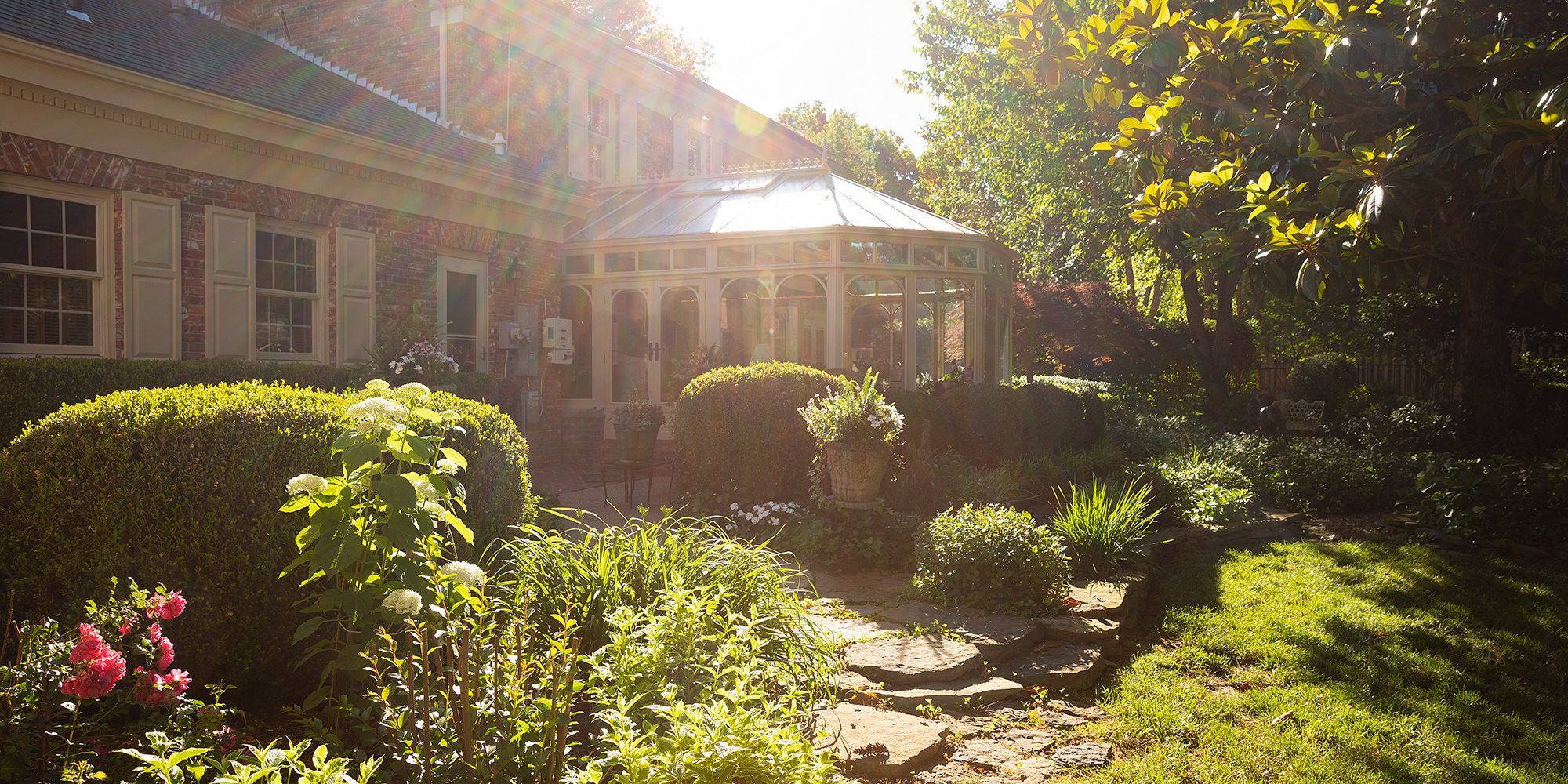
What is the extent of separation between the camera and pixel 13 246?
311 inches

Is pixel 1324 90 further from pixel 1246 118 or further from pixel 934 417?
pixel 934 417

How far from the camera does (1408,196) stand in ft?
20.9

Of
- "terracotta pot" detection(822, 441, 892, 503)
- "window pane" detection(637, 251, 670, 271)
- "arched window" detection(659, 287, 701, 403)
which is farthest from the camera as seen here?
Result: "window pane" detection(637, 251, 670, 271)

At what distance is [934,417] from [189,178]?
7682 millimetres

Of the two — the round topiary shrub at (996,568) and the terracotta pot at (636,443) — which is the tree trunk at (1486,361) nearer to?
the round topiary shrub at (996,568)

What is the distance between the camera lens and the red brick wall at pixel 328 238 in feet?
27.0

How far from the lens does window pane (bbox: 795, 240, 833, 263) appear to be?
1319 centimetres

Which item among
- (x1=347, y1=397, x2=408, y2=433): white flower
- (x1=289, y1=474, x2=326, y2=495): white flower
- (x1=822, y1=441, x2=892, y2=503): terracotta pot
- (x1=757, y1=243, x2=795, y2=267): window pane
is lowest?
(x1=822, y1=441, x2=892, y2=503): terracotta pot

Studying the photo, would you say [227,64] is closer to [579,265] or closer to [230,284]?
[230,284]

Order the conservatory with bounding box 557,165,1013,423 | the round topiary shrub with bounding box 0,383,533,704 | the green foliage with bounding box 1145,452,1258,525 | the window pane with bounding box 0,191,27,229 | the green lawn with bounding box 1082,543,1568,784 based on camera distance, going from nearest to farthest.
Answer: the round topiary shrub with bounding box 0,383,533,704, the green lawn with bounding box 1082,543,1568,784, the window pane with bounding box 0,191,27,229, the green foliage with bounding box 1145,452,1258,525, the conservatory with bounding box 557,165,1013,423

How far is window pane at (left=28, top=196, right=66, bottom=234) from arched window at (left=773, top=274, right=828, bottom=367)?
7993mm

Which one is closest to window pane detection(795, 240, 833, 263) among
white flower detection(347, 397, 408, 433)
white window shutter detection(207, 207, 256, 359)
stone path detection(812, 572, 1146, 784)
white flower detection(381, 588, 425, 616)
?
white window shutter detection(207, 207, 256, 359)

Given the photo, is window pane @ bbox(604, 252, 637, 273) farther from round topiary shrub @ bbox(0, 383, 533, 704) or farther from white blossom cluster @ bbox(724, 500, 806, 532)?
round topiary shrub @ bbox(0, 383, 533, 704)

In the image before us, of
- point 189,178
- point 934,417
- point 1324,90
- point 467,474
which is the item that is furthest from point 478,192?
point 1324,90
